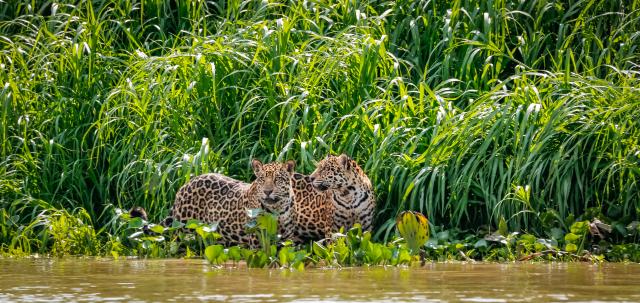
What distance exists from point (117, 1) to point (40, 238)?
10.1 feet

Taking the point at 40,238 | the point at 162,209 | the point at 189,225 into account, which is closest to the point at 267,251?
the point at 189,225

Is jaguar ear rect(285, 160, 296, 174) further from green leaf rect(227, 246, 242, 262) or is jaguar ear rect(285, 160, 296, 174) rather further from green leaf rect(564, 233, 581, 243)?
green leaf rect(564, 233, 581, 243)

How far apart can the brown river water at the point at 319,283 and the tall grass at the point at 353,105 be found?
92cm

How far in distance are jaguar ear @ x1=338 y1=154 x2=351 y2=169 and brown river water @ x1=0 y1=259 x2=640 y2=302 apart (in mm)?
936

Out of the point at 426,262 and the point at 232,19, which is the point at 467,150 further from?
the point at 232,19

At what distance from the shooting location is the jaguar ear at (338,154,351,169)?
744 cm

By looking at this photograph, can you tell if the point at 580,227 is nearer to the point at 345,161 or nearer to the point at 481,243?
the point at 481,243

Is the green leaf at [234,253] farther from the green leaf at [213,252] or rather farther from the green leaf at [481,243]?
the green leaf at [481,243]

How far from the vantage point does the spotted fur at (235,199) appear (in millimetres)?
7246

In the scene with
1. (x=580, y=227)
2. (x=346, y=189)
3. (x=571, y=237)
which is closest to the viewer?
(x=571, y=237)

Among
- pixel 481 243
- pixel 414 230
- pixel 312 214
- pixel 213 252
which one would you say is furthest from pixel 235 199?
pixel 481 243

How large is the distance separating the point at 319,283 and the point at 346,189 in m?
1.83

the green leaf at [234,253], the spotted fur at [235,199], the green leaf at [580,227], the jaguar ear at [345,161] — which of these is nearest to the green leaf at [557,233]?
the green leaf at [580,227]

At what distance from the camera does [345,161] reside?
7.46 meters
